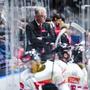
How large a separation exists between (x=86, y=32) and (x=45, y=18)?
17.1 inches

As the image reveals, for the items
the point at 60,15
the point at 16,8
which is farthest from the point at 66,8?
the point at 16,8

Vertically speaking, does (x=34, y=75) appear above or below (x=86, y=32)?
below

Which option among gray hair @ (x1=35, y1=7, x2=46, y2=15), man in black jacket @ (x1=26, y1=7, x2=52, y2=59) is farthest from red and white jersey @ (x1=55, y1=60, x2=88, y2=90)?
gray hair @ (x1=35, y1=7, x2=46, y2=15)

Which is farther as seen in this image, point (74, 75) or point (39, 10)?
point (74, 75)

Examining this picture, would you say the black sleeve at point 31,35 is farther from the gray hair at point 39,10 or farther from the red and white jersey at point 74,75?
the red and white jersey at point 74,75

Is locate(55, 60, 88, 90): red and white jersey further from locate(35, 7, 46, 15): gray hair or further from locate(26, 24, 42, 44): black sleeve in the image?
locate(35, 7, 46, 15): gray hair

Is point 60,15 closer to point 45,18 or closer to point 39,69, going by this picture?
point 45,18

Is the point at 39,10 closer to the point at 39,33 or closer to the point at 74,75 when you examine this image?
Answer: the point at 39,33

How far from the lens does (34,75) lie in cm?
644

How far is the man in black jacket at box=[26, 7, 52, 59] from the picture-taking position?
20.9 ft

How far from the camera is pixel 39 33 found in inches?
252

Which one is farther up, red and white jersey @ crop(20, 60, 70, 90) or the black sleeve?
the black sleeve

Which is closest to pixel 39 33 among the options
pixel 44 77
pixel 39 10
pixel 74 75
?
pixel 39 10

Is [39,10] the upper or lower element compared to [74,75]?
upper
